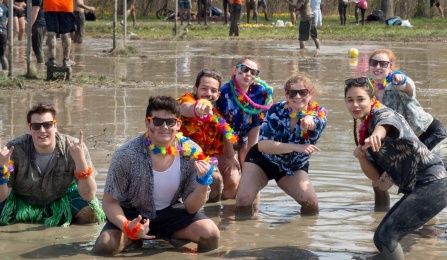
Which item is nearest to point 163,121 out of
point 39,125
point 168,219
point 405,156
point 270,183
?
point 168,219

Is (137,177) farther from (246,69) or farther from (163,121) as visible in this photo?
(246,69)

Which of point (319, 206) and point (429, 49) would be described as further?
point (429, 49)

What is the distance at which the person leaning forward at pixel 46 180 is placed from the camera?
6.74 metres

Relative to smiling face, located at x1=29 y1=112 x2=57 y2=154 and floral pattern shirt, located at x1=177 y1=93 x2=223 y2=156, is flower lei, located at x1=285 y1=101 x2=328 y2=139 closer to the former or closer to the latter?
floral pattern shirt, located at x1=177 y1=93 x2=223 y2=156

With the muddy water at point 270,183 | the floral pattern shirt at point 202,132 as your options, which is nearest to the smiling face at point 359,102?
the muddy water at point 270,183

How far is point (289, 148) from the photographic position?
23.4 ft

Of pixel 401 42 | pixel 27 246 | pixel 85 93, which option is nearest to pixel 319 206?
pixel 27 246

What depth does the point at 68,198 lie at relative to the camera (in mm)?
7160

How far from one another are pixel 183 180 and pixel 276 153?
112 cm

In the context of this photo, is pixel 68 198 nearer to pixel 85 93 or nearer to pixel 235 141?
pixel 235 141

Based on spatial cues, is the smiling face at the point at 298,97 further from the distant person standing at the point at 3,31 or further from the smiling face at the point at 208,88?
the distant person standing at the point at 3,31

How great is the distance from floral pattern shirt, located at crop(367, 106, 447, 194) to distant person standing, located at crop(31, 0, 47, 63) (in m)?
11.8

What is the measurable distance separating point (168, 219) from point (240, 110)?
182cm

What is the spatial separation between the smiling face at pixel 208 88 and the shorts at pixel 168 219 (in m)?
1.40
